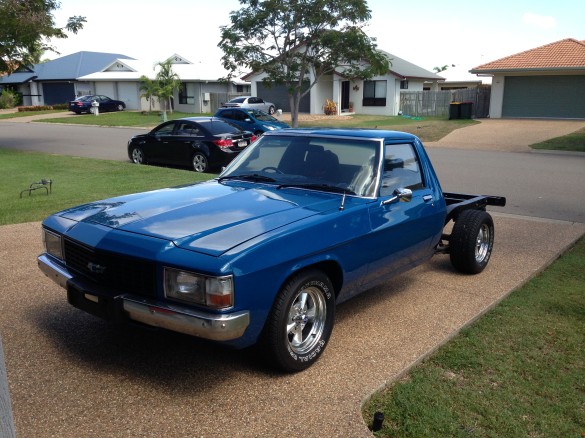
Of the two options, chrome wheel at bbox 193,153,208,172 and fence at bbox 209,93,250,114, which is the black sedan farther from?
fence at bbox 209,93,250,114

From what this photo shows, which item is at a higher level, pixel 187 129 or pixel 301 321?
pixel 187 129

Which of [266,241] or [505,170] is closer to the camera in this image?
[266,241]

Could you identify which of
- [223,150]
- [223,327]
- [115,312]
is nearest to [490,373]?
[223,327]

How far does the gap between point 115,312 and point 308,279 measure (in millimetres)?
1287

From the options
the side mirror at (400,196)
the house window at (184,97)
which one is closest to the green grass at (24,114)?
the house window at (184,97)

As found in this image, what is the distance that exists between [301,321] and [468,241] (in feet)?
9.24

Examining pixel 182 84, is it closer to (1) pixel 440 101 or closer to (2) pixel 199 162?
(1) pixel 440 101

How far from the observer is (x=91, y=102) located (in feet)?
151

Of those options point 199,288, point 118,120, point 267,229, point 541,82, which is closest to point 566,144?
point 541,82

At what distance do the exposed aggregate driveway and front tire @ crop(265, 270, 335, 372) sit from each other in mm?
153

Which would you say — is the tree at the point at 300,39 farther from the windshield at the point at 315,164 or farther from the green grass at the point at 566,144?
the windshield at the point at 315,164

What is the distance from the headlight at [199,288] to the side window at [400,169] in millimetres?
1941

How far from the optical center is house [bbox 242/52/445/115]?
4094 centimetres

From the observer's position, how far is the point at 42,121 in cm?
4006
